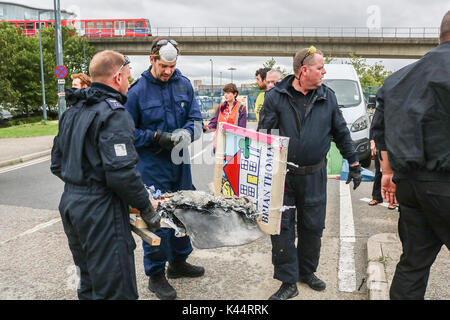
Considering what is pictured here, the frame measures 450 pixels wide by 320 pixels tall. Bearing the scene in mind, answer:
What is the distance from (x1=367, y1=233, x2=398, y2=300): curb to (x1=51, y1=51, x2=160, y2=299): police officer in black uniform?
2.07 meters

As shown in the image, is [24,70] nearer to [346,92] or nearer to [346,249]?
[346,92]

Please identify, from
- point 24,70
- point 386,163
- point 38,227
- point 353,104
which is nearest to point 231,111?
point 38,227

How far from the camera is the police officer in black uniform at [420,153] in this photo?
2.38 m

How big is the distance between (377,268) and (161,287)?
6.56 feet

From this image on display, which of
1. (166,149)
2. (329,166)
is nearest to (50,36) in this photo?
(329,166)

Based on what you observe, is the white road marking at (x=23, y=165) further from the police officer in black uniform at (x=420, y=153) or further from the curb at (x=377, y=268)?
the police officer in black uniform at (x=420, y=153)

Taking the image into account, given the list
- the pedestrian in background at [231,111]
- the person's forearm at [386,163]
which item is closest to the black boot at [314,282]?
the person's forearm at [386,163]

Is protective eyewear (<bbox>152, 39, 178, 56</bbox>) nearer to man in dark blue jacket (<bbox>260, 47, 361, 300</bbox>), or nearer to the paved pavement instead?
man in dark blue jacket (<bbox>260, 47, 361, 300</bbox>)

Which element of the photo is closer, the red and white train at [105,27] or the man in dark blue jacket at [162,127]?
the man in dark blue jacket at [162,127]

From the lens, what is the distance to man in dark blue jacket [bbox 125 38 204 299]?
11.3 feet

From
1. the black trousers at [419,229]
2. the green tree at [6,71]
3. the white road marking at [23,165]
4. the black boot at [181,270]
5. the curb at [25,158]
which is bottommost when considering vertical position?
the black boot at [181,270]

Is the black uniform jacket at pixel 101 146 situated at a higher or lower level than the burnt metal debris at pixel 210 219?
higher

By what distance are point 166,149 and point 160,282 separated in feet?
3.80

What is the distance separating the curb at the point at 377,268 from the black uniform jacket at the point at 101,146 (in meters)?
2.17
